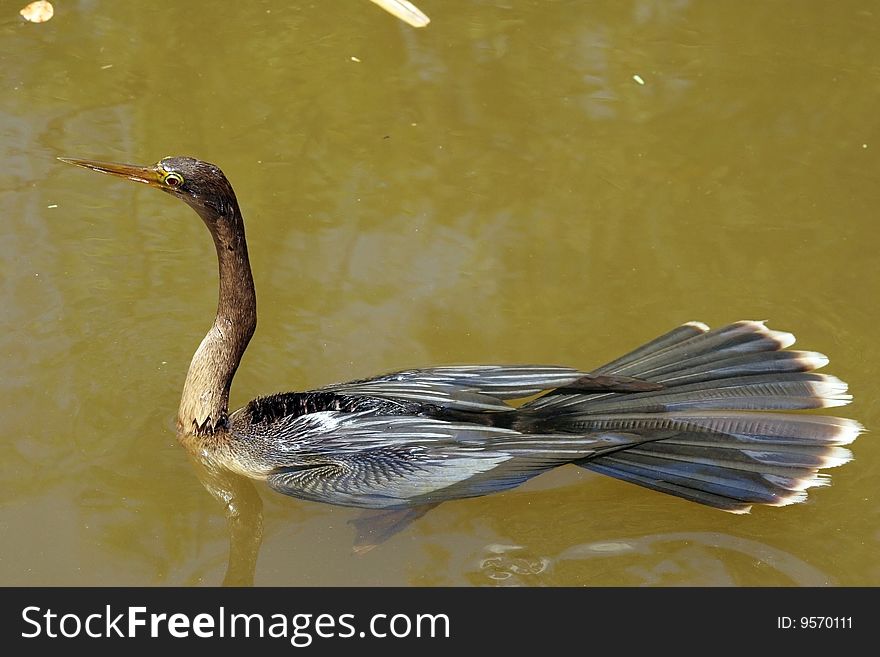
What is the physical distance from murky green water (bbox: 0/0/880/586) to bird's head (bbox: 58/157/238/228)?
3.66 feet

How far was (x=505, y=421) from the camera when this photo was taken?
4.75 metres

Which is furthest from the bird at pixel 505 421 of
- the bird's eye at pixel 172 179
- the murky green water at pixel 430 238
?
the murky green water at pixel 430 238

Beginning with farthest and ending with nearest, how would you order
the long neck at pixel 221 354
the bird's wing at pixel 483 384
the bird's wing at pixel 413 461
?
the long neck at pixel 221 354, the bird's wing at pixel 483 384, the bird's wing at pixel 413 461

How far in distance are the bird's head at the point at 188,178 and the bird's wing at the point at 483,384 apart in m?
0.97

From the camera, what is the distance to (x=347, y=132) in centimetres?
681

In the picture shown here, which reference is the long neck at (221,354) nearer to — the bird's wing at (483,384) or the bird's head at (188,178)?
the bird's head at (188,178)

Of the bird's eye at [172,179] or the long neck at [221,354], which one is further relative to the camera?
the long neck at [221,354]

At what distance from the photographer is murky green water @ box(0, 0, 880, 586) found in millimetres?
4766

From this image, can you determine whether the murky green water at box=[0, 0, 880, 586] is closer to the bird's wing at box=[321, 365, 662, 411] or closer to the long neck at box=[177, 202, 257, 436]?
the long neck at box=[177, 202, 257, 436]

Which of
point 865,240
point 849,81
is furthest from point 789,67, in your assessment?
point 865,240

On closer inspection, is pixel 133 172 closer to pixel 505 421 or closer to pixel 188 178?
pixel 188 178

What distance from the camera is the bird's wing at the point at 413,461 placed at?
4469 millimetres
